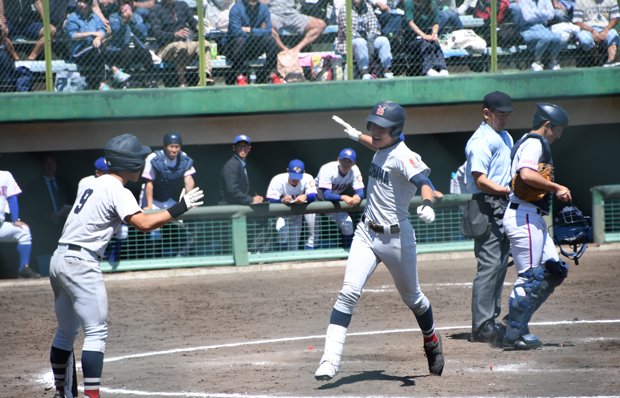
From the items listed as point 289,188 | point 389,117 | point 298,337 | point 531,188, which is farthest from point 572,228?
point 289,188

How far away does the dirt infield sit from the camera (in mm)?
5605

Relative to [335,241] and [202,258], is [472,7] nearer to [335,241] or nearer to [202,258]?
[335,241]

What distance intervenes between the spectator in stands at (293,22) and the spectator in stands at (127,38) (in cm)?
158

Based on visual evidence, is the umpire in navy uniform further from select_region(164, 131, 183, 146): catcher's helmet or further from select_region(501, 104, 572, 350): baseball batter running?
select_region(164, 131, 183, 146): catcher's helmet

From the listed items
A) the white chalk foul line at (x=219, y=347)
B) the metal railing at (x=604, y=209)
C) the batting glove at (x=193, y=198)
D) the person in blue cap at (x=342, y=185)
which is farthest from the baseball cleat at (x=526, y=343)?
the metal railing at (x=604, y=209)

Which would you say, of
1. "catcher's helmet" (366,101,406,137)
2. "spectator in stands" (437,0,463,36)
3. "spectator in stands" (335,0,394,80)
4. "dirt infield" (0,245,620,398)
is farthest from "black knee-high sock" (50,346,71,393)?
"spectator in stands" (437,0,463,36)

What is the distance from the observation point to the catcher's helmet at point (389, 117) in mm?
5613

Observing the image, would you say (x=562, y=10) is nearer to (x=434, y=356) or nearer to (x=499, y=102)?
(x=499, y=102)

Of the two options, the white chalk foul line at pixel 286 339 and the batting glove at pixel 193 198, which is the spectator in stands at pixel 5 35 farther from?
the batting glove at pixel 193 198

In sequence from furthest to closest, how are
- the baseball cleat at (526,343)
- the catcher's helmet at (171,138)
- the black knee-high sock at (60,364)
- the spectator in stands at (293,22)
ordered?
the spectator in stands at (293,22) → the catcher's helmet at (171,138) → the baseball cleat at (526,343) → the black knee-high sock at (60,364)

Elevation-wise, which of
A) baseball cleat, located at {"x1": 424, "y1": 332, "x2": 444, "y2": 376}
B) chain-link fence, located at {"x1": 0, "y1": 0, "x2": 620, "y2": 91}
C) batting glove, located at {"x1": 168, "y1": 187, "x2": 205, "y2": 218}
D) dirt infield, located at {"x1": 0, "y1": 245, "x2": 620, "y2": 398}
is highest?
chain-link fence, located at {"x1": 0, "y1": 0, "x2": 620, "y2": 91}

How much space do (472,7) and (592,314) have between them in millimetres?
5311

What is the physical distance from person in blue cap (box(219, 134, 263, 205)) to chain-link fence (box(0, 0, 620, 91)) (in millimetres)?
961

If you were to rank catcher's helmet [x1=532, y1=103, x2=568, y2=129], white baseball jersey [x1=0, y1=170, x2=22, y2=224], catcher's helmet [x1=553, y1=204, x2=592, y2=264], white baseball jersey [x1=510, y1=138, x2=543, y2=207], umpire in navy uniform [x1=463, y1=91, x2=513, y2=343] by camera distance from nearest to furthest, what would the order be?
white baseball jersey [x1=510, y1=138, x2=543, y2=207], catcher's helmet [x1=532, y1=103, x2=568, y2=129], umpire in navy uniform [x1=463, y1=91, x2=513, y2=343], catcher's helmet [x1=553, y1=204, x2=592, y2=264], white baseball jersey [x1=0, y1=170, x2=22, y2=224]
